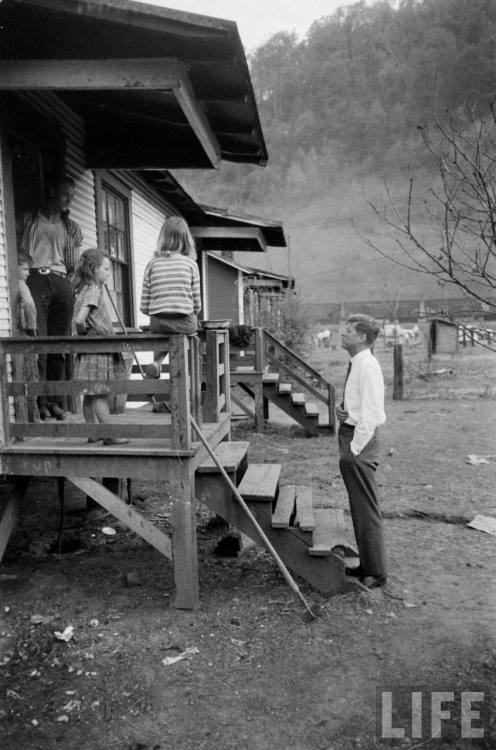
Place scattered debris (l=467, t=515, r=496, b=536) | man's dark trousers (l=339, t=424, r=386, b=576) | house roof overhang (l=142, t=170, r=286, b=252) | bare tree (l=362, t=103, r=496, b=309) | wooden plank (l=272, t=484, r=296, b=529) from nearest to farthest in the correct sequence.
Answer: bare tree (l=362, t=103, r=496, b=309) < man's dark trousers (l=339, t=424, r=386, b=576) < wooden plank (l=272, t=484, r=296, b=529) < scattered debris (l=467, t=515, r=496, b=536) < house roof overhang (l=142, t=170, r=286, b=252)

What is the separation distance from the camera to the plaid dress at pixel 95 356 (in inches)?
176

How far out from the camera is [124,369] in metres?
4.67

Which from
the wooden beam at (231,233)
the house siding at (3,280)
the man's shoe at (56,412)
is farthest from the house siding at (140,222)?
the man's shoe at (56,412)

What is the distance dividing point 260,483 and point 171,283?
1.69 m

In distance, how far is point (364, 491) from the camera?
4.30m

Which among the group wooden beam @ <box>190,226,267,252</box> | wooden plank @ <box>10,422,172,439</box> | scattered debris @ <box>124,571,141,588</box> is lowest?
scattered debris @ <box>124,571,141,588</box>

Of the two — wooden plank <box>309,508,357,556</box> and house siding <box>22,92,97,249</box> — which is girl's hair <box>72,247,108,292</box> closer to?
house siding <box>22,92,97,249</box>

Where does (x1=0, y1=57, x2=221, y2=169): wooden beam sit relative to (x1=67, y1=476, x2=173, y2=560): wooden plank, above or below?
above

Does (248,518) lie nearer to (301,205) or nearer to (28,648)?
(28,648)

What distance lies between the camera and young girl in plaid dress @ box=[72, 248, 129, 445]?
4.45 meters

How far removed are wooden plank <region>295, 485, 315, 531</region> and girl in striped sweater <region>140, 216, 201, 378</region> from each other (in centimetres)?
159

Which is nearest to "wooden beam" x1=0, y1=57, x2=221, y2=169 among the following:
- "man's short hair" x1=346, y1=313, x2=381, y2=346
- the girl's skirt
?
the girl's skirt

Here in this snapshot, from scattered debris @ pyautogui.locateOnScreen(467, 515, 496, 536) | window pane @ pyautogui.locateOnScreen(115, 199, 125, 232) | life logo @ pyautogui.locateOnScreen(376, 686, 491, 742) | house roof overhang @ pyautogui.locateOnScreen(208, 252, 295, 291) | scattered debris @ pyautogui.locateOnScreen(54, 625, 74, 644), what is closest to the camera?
life logo @ pyautogui.locateOnScreen(376, 686, 491, 742)

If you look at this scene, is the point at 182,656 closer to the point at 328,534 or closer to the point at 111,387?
the point at 328,534
